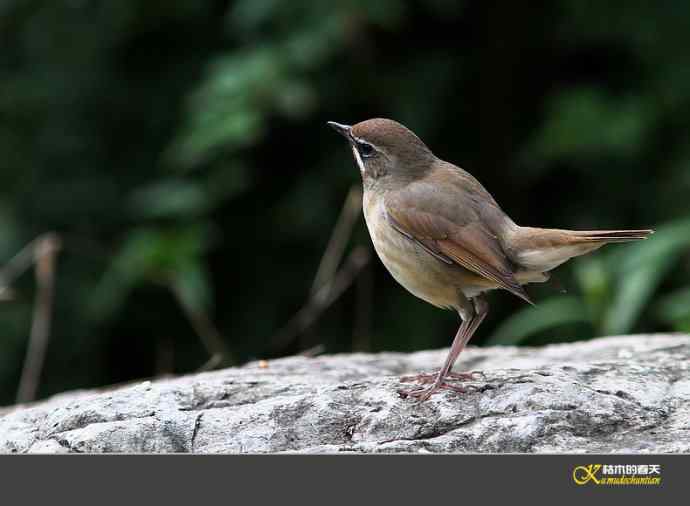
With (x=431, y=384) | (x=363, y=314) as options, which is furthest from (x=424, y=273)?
(x=363, y=314)

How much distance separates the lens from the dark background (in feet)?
21.2

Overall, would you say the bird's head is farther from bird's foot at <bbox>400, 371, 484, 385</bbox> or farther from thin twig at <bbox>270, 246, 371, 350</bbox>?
→ bird's foot at <bbox>400, 371, 484, 385</bbox>

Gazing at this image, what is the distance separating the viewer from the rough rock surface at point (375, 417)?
3812 millimetres

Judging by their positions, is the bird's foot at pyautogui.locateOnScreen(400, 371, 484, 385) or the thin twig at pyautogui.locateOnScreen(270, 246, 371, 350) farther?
the thin twig at pyautogui.locateOnScreen(270, 246, 371, 350)

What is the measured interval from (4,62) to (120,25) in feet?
3.35

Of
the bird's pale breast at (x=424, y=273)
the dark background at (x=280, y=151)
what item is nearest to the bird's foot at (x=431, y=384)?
the bird's pale breast at (x=424, y=273)

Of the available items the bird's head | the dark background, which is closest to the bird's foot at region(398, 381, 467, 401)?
the bird's head

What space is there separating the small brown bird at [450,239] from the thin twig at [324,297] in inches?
33.8

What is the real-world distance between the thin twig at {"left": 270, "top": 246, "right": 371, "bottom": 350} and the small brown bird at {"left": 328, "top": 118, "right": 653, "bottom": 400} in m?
0.86

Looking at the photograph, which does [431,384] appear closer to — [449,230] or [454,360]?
[454,360]

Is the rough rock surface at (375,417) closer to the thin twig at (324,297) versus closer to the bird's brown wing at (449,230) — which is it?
the bird's brown wing at (449,230)

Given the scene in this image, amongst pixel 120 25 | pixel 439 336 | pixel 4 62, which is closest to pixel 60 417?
pixel 439 336

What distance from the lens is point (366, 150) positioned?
521 cm

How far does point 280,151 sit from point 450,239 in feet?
9.30
